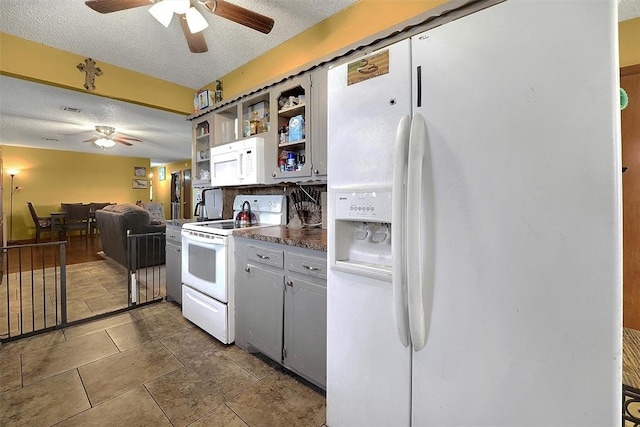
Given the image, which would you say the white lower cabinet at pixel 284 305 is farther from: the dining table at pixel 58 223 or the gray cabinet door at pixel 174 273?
the dining table at pixel 58 223

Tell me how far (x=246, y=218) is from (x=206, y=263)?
55 cm

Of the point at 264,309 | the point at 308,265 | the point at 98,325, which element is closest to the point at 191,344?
the point at 264,309

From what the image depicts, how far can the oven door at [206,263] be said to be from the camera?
2027 millimetres

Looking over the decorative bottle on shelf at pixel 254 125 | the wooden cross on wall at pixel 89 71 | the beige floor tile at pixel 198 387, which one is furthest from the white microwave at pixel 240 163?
the beige floor tile at pixel 198 387

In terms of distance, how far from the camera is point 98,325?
2.43 m

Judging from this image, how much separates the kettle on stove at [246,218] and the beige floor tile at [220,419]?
4.63 feet

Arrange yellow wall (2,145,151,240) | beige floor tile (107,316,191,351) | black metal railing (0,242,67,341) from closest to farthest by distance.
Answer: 1. beige floor tile (107,316,191,351)
2. black metal railing (0,242,67,341)
3. yellow wall (2,145,151,240)

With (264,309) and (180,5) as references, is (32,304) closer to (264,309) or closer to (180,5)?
(264,309)

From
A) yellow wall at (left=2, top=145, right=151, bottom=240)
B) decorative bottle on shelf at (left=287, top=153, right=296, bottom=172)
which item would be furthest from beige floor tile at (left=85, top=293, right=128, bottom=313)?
yellow wall at (left=2, top=145, right=151, bottom=240)

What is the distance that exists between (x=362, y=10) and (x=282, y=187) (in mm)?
1494

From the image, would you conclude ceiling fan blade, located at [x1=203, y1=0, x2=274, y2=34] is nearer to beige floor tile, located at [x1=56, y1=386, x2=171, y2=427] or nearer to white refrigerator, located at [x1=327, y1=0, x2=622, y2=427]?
white refrigerator, located at [x1=327, y1=0, x2=622, y2=427]

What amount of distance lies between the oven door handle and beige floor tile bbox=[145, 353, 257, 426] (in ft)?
2.68

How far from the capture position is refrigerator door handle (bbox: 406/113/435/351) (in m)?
0.85

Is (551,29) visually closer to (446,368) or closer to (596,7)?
(596,7)
